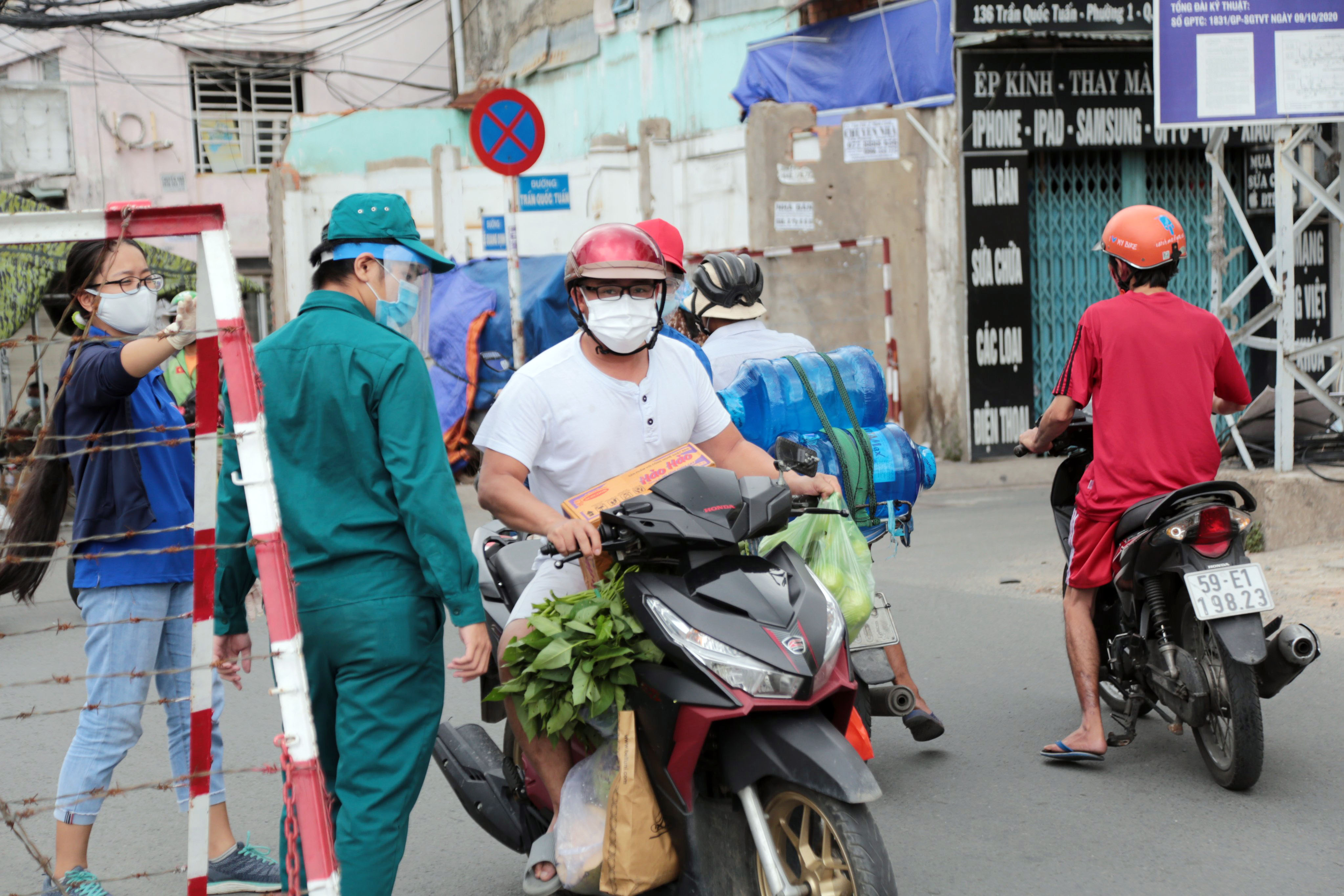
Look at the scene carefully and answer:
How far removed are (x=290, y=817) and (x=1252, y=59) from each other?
7.42 metres

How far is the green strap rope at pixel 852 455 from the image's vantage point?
4.63 m

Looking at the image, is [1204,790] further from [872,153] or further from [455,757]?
[872,153]

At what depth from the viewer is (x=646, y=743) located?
3160 millimetres

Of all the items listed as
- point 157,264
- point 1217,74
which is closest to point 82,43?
Answer: point 157,264

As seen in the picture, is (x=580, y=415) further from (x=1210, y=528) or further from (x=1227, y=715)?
(x=1227, y=715)

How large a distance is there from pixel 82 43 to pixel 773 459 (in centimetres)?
2282

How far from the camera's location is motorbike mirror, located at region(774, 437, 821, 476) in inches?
152

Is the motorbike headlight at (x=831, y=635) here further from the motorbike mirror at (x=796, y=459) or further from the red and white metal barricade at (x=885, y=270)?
the red and white metal barricade at (x=885, y=270)

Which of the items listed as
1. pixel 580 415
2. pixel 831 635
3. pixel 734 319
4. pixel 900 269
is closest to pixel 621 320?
pixel 580 415

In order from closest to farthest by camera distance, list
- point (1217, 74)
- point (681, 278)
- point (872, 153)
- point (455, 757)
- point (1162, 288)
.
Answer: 1. point (455, 757)
2. point (1162, 288)
3. point (681, 278)
4. point (1217, 74)
5. point (872, 153)

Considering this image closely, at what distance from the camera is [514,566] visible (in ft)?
12.6

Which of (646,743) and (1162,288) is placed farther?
(1162,288)

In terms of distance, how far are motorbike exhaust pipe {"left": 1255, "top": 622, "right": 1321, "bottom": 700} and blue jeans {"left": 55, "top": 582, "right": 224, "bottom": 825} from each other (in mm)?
3192

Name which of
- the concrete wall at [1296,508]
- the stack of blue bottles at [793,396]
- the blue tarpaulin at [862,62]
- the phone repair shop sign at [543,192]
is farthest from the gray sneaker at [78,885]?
the blue tarpaulin at [862,62]
